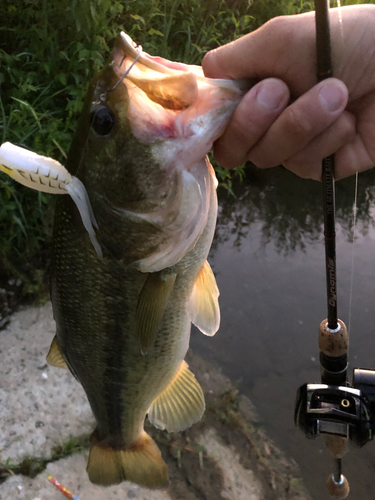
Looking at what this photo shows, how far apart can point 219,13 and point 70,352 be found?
4.23 meters

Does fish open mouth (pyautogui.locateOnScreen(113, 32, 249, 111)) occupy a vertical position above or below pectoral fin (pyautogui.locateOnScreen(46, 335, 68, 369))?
above

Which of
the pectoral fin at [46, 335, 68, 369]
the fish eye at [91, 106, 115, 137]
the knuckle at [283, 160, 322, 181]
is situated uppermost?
the fish eye at [91, 106, 115, 137]

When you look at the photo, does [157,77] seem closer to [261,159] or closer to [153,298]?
[261,159]

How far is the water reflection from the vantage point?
4.38m

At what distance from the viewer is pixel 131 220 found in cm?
115

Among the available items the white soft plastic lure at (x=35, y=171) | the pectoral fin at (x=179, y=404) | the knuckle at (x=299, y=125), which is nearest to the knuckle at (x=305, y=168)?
the knuckle at (x=299, y=125)

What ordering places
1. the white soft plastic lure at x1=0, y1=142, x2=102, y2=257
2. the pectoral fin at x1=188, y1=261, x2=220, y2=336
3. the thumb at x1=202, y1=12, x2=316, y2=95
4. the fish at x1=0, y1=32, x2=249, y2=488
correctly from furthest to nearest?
1. the pectoral fin at x1=188, y1=261, x2=220, y2=336
2. the thumb at x1=202, y1=12, x2=316, y2=95
3. the fish at x1=0, y1=32, x2=249, y2=488
4. the white soft plastic lure at x1=0, y1=142, x2=102, y2=257

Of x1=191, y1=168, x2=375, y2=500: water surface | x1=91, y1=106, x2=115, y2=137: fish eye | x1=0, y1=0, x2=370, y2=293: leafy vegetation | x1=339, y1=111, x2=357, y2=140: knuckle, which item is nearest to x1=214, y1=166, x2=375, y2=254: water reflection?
x1=191, y1=168, x2=375, y2=500: water surface

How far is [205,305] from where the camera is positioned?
1.48m

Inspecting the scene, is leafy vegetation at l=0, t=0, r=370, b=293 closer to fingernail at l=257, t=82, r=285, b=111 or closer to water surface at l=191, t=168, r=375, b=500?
water surface at l=191, t=168, r=375, b=500

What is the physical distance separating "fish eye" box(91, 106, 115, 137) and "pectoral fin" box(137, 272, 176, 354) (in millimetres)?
473

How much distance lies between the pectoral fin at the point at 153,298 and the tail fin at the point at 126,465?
76 cm

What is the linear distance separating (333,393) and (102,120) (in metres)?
1.23

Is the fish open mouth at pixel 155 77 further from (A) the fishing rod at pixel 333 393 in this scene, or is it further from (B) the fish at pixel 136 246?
(A) the fishing rod at pixel 333 393
